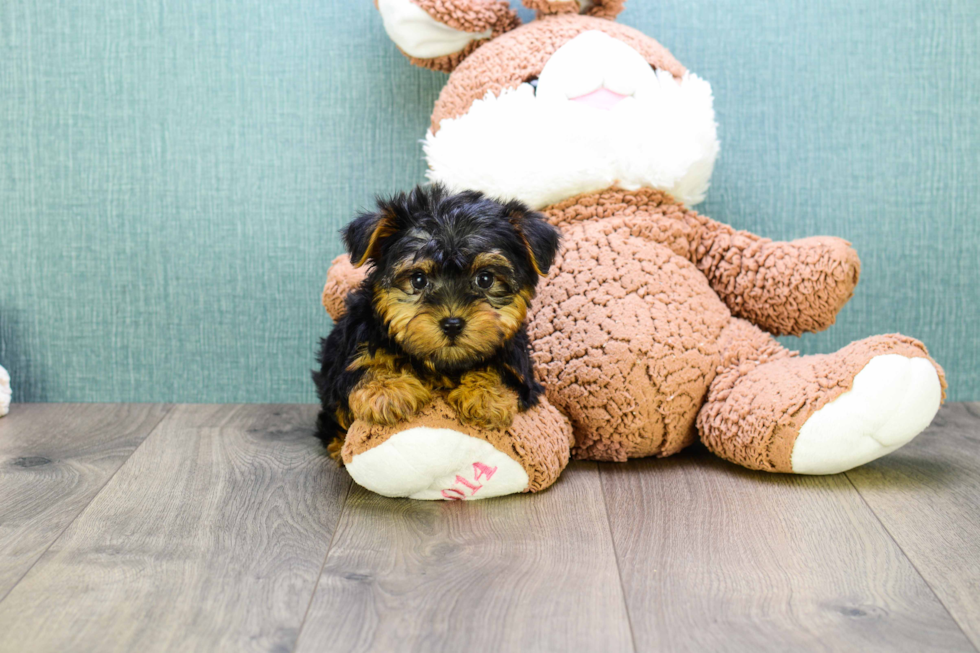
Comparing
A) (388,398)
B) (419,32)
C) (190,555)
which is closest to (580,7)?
(419,32)

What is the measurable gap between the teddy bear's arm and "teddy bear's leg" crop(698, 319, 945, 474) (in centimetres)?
20

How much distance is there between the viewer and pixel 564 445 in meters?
2.04

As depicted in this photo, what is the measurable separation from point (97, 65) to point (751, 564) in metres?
2.32

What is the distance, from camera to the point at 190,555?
5.53ft

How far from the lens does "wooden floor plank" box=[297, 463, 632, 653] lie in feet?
4.59

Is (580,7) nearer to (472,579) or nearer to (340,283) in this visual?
(340,283)

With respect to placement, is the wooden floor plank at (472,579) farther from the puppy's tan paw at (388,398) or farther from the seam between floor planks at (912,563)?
the seam between floor planks at (912,563)

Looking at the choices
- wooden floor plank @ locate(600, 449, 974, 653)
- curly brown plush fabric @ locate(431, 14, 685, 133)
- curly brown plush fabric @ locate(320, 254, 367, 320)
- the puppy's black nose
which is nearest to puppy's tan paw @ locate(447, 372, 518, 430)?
the puppy's black nose

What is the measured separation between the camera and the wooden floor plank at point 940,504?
1.58m

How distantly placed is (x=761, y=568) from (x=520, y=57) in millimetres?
1378

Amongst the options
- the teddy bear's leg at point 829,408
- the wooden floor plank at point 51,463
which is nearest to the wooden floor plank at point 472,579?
the teddy bear's leg at point 829,408

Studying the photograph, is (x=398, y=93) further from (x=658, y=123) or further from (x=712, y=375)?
(x=712, y=375)

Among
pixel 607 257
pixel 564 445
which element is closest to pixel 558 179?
pixel 607 257

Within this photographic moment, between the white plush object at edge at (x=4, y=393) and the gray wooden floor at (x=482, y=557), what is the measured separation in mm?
334
